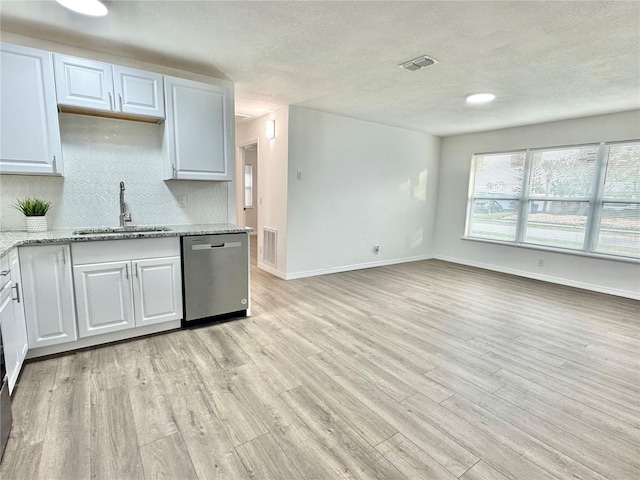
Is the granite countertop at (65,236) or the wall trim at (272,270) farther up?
the granite countertop at (65,236)

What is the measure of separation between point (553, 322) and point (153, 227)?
13.4ft

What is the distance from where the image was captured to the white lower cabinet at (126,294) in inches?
96.1

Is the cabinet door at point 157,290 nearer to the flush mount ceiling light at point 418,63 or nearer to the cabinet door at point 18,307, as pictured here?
the cabinet door at point 18,307

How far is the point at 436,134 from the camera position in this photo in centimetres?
608

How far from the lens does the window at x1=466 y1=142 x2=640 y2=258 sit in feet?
13.9

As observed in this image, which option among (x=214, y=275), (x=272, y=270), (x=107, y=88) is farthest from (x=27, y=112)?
(x=272, y=270)

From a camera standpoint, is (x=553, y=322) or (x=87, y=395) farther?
(x=553, y=322)

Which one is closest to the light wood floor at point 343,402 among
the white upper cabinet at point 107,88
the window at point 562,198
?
the window at point 562,198

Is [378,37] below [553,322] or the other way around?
the other way around

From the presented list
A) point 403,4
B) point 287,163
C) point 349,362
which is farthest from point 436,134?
point 349,362

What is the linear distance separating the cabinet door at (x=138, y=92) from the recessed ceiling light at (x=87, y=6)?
0.48 meters

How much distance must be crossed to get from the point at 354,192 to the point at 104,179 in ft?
11.0

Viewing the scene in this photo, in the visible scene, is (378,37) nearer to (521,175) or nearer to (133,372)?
(133,372)

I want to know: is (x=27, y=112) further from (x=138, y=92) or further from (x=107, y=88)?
(x=138, y=92)
